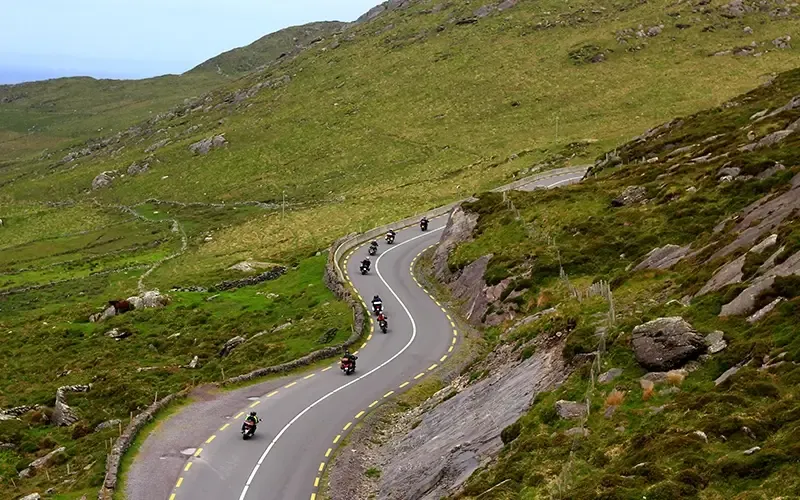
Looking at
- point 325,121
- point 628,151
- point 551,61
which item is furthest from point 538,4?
point 628,151

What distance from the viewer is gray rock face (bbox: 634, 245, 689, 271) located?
3553cm

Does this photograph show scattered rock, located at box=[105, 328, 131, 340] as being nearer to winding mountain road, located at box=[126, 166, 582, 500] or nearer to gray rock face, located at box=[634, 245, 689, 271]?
winding mountain road, located at box=[126, 166, 582, 500]

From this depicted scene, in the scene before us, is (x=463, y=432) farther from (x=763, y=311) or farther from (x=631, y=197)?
(x=631, y=197)

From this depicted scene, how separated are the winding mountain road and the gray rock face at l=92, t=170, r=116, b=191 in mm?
107743

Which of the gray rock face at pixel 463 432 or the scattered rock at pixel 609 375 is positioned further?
the gray rock face at pixel 463 432

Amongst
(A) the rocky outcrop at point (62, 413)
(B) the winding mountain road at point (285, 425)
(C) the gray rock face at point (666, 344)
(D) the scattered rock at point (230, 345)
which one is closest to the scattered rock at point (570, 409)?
(C) the gray rock face at point (666, 344)

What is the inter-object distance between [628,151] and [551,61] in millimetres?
68898

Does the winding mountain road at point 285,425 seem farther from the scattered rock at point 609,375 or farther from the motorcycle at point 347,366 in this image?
the scattered rock at point 609,375

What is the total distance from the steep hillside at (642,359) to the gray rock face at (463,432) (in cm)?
9

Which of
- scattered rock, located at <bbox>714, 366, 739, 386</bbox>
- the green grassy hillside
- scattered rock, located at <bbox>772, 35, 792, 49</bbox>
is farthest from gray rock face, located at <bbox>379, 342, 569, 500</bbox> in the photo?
scattered rock, located at <bbox>772, 35, 792, 49</bbox>

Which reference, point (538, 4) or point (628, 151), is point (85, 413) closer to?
point (628, 151)

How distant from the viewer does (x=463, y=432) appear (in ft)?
88.6

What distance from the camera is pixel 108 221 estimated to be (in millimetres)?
113812

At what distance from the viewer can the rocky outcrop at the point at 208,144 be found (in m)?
140
